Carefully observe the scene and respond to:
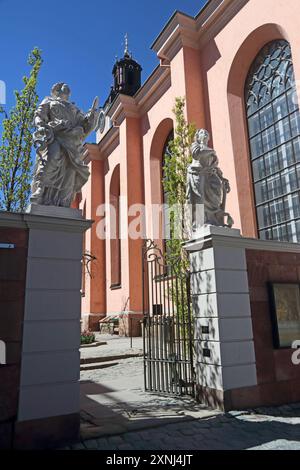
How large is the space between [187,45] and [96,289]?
46.1 ft

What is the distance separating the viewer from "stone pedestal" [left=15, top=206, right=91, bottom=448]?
4.30m

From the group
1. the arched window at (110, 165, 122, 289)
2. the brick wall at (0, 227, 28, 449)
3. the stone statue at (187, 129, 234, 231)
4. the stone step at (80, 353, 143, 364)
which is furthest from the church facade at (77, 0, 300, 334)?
the stone step at (80, 353, 143, 364)

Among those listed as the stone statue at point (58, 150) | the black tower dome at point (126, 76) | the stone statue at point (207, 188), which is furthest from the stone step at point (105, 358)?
the black tower dome at point (126, 76)

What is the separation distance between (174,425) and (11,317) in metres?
2.55

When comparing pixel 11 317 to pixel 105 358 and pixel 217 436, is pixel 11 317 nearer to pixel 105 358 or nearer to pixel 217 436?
pixel 217 436

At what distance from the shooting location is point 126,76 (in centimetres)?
2920

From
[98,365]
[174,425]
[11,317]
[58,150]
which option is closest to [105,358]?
[98,365]

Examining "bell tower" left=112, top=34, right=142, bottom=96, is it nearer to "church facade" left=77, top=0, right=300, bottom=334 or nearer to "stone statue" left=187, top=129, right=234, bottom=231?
"church facade" left=77, top=0, right=300, bottom=334

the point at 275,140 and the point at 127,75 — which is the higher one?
the point at 127,75

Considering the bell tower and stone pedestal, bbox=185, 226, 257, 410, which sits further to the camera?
the bell tower

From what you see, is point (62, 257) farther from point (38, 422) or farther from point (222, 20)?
point (222, 20)

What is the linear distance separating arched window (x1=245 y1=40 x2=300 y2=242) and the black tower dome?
707 inches

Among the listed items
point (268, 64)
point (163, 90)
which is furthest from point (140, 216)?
point (268, 64)

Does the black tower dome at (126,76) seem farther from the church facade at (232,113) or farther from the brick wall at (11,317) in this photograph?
the brick wall at (11,317)
